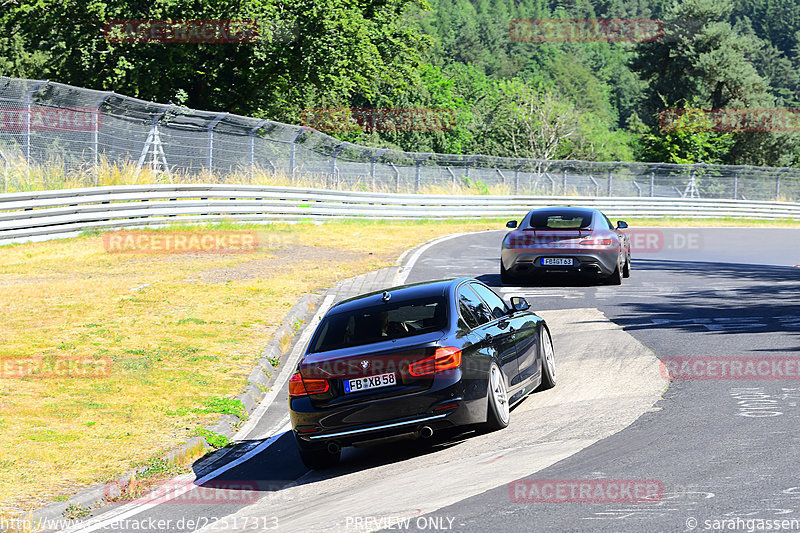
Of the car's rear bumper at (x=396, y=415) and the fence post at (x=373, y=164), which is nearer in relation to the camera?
the car's rear bumper at (x=396, y=415)

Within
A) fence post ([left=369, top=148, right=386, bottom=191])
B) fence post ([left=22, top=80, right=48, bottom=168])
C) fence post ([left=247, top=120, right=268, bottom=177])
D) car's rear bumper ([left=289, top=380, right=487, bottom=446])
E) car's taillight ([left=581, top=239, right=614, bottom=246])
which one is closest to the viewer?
car's rear bumper ([left=289, top=380, right=487, bottom=446])

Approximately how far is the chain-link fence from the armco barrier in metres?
1.06

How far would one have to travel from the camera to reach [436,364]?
828cm

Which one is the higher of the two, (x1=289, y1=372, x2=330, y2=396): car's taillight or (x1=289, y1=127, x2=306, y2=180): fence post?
(x1=289, y1=127, x2=306, y2=180): fence post

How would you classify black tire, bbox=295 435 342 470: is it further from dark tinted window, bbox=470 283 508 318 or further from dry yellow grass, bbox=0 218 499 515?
dark tinted window, bbox=470 283 508 318

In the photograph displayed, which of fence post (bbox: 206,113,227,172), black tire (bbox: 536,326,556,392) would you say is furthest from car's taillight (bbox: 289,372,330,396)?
fence post (bbox: 206,113,227,172)

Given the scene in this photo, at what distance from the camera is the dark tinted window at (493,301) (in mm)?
9883

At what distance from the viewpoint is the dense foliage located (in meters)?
40.9

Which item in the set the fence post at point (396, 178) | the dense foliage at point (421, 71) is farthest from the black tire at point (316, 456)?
the dense foliage at point (421, 71)

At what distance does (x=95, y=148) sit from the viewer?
25391 millimetres

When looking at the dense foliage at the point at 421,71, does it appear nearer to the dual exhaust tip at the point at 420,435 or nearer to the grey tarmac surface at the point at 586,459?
the grey tarmac surface at the point at 586,459

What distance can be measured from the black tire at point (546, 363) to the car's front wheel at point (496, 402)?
1.41 meters

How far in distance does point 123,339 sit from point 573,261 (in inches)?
306

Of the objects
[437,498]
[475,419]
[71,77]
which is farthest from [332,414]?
[71,77]
